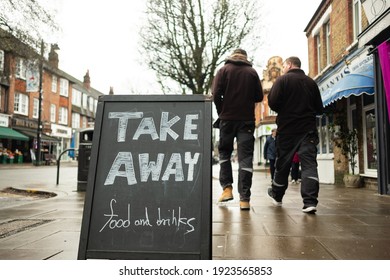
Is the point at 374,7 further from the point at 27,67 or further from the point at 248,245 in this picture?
the point at 27,67

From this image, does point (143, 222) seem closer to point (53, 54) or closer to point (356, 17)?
point (53, 54)

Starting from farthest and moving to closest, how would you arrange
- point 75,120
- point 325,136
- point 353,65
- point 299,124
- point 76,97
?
point 76,97 < point 75,120 < point 325,136 < point 353,65 < point 299,124

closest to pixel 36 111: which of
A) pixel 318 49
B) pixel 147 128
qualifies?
pixel 318 49

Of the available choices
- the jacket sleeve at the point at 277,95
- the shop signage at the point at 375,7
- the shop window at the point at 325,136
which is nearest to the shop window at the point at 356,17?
the shop window at the point at 325,136

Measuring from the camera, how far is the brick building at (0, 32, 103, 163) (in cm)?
2355

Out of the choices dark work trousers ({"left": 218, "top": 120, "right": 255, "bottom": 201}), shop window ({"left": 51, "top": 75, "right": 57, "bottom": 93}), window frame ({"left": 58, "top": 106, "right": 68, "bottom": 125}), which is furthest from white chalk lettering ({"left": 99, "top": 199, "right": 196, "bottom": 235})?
window frame ({"left": 58, "top": 106, "right": 68, "bottom": 125})

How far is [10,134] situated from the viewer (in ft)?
87.2

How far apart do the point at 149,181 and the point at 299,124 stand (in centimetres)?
266

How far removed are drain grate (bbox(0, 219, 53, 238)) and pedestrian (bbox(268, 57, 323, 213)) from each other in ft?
9.85

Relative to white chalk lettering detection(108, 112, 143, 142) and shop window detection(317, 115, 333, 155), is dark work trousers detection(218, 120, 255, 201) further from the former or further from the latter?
shop window detection(317, 115, 333, 155)

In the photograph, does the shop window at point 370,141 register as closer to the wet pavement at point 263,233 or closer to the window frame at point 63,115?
the wet pavement at point 263,233

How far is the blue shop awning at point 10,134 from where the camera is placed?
25.8m

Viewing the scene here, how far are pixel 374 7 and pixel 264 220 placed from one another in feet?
14.3
